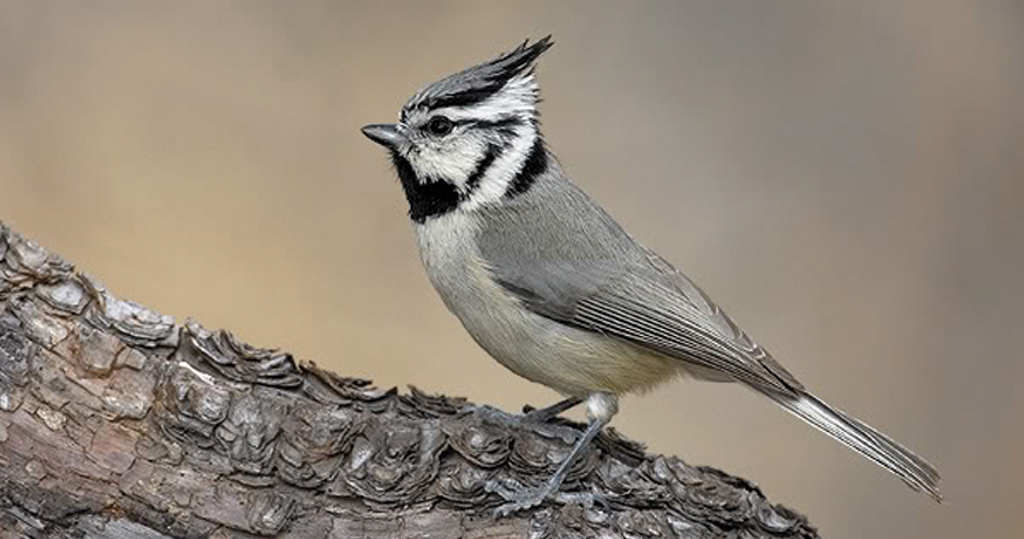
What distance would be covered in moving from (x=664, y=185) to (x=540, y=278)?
2.00 meters

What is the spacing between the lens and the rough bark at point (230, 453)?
312 centimetres

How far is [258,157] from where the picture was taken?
5.78 metres

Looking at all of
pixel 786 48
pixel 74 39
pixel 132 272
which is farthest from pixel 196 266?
pixel 786 48

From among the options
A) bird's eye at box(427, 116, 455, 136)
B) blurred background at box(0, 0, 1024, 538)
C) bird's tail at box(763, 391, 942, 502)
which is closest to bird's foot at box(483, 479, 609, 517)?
bird's tail at box(763, 391, 942, 502)

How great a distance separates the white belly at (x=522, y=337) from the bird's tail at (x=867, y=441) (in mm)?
352

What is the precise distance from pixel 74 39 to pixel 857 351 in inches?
131

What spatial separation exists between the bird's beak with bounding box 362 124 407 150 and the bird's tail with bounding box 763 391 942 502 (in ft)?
3.95

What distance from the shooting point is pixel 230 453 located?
322cm

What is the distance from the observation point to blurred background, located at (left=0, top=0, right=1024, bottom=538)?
5.55 m

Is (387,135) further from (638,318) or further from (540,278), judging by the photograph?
(638,318)

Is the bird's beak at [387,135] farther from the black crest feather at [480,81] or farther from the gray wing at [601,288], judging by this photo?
the gray wing at [601,288]

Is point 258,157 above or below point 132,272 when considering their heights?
above

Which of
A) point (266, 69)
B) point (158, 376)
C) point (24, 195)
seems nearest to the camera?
point (158, 376)

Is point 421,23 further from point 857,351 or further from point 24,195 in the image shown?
point 857,351
